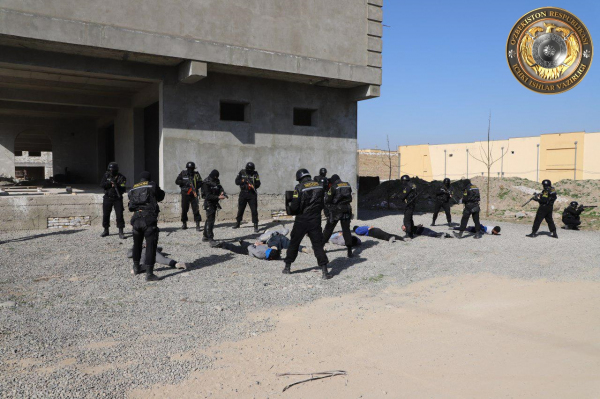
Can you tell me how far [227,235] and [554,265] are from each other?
7.32 m

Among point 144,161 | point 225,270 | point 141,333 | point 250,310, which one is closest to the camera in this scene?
point 141,333

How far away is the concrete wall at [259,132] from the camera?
12055 mm

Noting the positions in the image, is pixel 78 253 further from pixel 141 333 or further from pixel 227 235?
pixel 141 333

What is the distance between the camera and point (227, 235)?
10938 millimetres

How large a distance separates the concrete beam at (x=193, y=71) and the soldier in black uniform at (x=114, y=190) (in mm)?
3091

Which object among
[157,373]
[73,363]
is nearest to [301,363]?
[157,373]

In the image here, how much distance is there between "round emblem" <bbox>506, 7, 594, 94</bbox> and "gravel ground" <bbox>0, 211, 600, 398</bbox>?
6335 millimetres

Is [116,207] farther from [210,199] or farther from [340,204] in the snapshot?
[340,204]

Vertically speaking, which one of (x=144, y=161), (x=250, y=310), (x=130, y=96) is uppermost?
(x=130, y=96)

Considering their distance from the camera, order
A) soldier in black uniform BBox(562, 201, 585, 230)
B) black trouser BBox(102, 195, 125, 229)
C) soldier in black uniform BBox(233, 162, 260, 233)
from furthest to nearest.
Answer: soldier in black uniform BBox(562, 201, 585, 230), soldier in black uniform BBox(233, 162, 260, 233), black trouser BBox(102, 195, 125, 229)

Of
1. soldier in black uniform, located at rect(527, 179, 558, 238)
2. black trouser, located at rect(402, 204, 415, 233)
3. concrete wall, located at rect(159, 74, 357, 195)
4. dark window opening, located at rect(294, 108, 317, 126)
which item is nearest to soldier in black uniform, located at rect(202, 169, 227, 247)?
concrete wall, located at rect(159, 74, 357, 195)

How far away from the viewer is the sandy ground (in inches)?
141

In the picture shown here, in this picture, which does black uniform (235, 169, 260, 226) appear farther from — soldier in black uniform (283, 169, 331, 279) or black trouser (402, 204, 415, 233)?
soldier in black uniform (283, 169, 331, 279)

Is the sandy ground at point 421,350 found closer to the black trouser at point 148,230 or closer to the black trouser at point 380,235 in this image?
the black trouser at point 148,230
